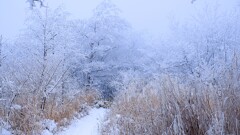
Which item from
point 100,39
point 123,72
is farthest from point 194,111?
point 100,39

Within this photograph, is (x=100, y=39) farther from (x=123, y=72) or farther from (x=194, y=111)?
(x=194, y=111)

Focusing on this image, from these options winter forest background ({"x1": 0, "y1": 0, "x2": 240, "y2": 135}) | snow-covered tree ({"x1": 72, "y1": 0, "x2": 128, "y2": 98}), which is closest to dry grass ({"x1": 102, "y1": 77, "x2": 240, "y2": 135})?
winter forest background ({"x1": 0, "y1": 0, "x2": 240, "y2": 135})

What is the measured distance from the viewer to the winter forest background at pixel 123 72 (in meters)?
3.25

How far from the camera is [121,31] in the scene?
24.2 metres

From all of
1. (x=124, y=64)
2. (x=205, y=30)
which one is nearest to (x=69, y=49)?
(x=124, y=64)

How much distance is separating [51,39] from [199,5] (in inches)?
461

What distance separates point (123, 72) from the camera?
21.4 meters

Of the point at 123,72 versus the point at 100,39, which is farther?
the point at 100,39

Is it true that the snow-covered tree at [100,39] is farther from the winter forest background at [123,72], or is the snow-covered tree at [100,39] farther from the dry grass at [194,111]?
the dry grass at [194,111]

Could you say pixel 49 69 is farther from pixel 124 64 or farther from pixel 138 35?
pixel 138 35

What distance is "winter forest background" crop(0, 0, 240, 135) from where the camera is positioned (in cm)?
325

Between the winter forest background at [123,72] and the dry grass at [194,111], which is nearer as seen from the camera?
the dry grass at [194,111]

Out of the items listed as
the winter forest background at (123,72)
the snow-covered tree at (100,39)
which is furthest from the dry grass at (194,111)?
the snow-covered tree at (100,39)

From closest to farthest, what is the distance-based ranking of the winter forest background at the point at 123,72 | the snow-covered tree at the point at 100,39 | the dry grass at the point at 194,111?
the dry grass at the point at 194,111, the winter forest background at the point at 123,72, the snow-covered tree at the point at 100,39
